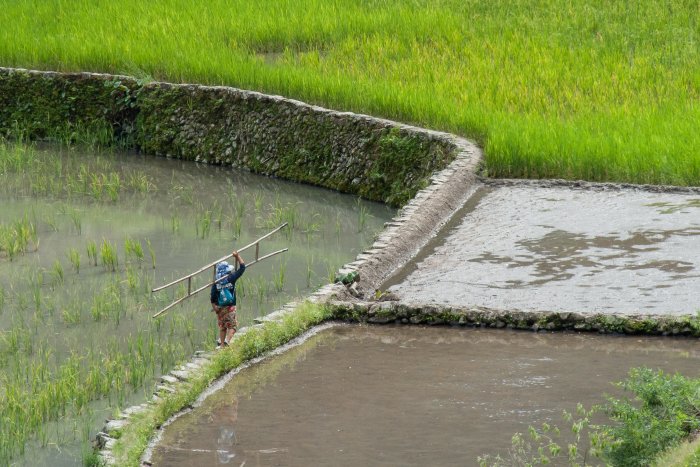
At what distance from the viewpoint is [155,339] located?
7770 mm

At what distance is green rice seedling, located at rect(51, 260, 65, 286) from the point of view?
9033mm

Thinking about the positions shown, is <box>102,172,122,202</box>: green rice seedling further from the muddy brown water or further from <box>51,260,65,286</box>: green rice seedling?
the muddy brown water

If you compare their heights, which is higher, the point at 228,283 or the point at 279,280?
the point at 228,283

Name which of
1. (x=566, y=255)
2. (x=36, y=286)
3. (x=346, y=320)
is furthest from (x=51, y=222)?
(x=566, y=255)

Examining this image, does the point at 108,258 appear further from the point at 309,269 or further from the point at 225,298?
the point at 225,298

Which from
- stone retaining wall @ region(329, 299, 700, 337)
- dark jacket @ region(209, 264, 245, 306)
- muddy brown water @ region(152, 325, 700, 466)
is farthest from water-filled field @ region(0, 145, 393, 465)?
stone retaining wall @ region(329, 299, 700, 337)

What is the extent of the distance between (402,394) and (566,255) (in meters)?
2.71

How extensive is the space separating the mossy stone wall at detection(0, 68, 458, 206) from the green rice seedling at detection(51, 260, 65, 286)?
3277 millimetres

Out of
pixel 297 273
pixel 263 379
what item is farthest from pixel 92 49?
pixel 263 379

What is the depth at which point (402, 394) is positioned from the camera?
6.41 meters

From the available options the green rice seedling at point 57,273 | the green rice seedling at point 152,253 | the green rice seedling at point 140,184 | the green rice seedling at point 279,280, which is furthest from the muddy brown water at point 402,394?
the green rice seedling at point 140,184

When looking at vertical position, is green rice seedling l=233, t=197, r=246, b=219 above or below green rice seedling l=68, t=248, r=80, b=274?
above

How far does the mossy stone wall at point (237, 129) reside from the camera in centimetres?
1158

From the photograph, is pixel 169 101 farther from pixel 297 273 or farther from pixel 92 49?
pixel 297 273
